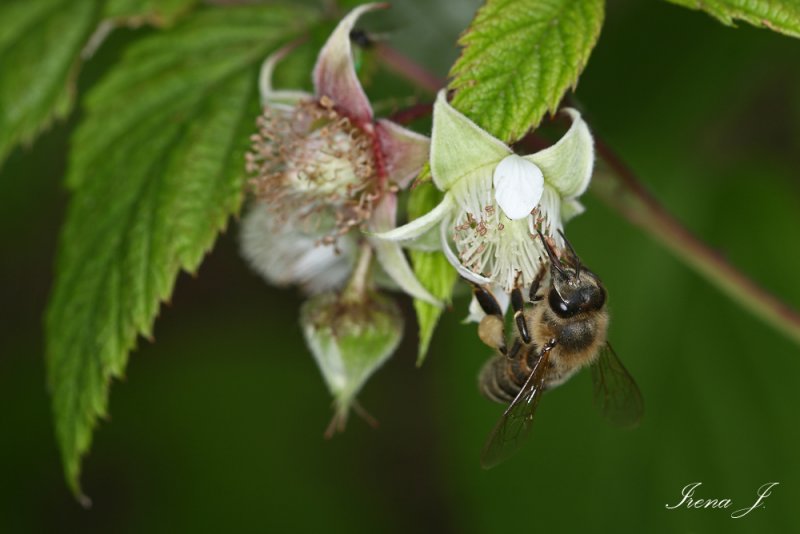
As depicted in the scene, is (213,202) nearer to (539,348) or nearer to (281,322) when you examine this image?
(539,348)

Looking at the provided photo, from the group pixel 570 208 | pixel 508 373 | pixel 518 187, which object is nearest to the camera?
pixel 518 187

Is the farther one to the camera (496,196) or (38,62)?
(38,62)

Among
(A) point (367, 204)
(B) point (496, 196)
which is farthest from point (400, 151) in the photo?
(B) point (496, 196)

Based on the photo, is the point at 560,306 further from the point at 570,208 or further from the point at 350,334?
the point at 350,334

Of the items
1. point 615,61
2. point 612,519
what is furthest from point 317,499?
point 615,61
